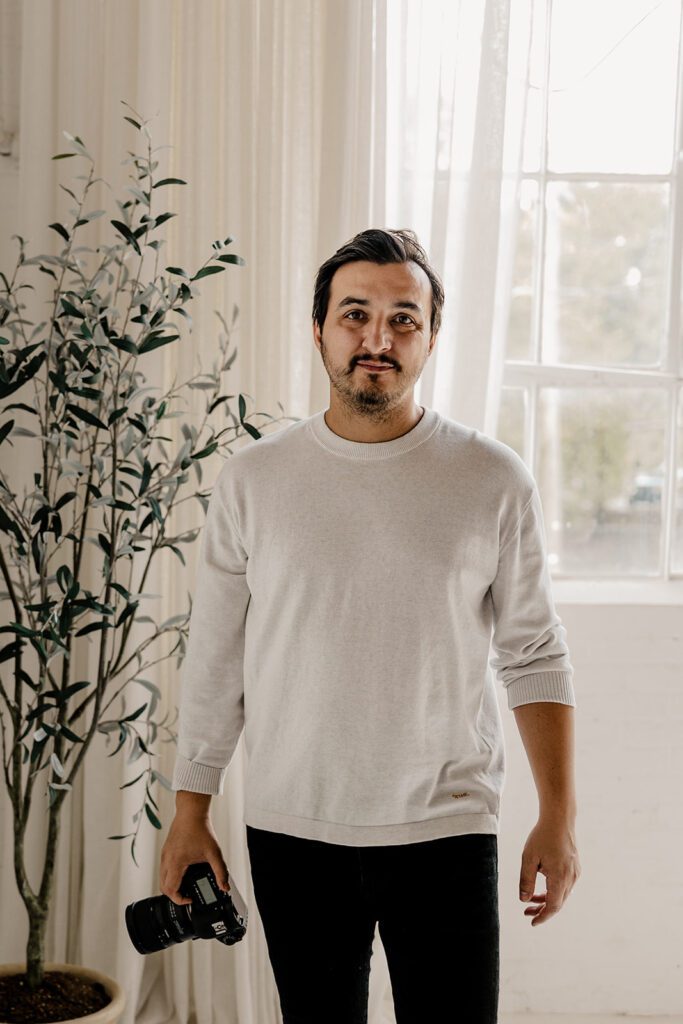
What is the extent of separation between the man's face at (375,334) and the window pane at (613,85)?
1250 millimetres

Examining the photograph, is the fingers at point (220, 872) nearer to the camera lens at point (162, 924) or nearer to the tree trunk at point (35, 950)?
the camera lens at point (162, 924)

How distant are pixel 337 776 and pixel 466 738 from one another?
192 mm

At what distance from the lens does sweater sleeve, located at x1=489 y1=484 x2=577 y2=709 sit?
5.26 ft

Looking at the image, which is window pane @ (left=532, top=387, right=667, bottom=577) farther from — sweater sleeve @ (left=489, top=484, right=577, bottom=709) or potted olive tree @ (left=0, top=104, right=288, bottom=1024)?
sweater sleeve @ (left=489, top=484, right=577, bottom=709)

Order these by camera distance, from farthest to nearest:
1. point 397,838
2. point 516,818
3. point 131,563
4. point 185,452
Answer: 1. point 516,818
2. point 131,563
3. point 185,452
4. point 397,838

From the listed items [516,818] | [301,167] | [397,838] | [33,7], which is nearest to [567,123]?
[301,167]

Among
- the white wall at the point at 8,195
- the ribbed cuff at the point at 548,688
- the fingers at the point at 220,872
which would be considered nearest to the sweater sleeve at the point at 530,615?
the ribbed cuff at the point at 548,688

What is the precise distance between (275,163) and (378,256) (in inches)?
33.6

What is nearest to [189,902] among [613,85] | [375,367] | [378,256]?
[375,367]

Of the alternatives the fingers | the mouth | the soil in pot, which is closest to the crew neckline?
the mouth

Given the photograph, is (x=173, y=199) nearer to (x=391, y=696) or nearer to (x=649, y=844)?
(x=391, y=696)

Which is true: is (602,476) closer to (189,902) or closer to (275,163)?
(275,163)

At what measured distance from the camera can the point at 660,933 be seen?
2629 mm

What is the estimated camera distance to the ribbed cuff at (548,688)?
160 cm
